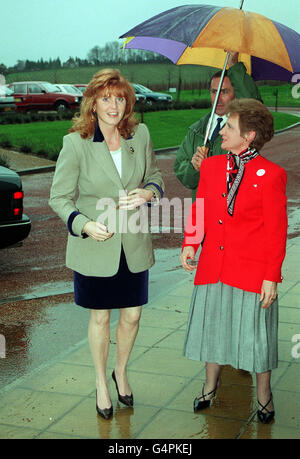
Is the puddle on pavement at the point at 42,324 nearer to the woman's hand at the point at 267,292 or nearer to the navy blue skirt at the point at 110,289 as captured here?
the navy blue skirt at the point at 110,289

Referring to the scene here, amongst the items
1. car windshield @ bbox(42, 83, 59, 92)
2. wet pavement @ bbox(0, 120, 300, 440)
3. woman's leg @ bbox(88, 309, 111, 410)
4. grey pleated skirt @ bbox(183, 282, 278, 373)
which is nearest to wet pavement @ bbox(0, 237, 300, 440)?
wet pavement @ bbox(0, 120, 300, 440)

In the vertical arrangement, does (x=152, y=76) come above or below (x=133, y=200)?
above

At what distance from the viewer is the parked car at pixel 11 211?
26.5ft

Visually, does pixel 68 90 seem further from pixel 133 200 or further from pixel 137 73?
pixel 137 73

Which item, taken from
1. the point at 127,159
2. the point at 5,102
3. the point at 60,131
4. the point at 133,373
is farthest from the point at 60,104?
the point at 127,159

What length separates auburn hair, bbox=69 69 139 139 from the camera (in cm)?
423

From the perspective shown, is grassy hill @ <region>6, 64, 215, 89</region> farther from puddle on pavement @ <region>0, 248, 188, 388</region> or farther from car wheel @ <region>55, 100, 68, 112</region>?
puddle on pavement @ <region>0, 248, 188, 388</region>

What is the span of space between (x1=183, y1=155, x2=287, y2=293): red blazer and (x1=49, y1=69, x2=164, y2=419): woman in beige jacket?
340 mm

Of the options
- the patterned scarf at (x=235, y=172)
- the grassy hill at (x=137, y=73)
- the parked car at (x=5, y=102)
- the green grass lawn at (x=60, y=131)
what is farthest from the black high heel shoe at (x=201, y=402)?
the grassy hill at (x=137, y=73)

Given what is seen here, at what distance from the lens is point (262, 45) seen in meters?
4.78

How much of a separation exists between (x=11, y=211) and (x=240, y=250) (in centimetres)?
452

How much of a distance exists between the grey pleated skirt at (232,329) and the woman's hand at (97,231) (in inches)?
28.5

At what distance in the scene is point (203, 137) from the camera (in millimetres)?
5105

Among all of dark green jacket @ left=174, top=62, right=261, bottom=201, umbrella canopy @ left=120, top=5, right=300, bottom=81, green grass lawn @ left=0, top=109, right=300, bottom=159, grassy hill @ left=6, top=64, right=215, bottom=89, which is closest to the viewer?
umbrella canopy @ left=120, top=5, right=300, bottom=81
